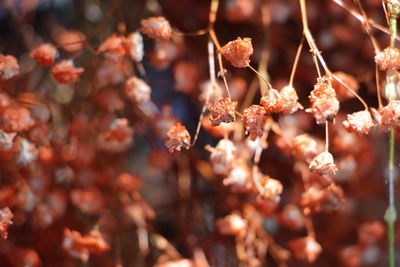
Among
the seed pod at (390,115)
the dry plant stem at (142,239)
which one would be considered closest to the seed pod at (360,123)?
the seed pod at (390,115)

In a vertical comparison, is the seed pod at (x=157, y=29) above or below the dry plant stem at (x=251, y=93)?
above

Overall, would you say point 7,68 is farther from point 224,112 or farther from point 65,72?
point 224,112

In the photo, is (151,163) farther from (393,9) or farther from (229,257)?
(393,9)

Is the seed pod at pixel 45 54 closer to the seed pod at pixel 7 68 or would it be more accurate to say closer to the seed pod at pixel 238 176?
the seed pod at pixel 7 68

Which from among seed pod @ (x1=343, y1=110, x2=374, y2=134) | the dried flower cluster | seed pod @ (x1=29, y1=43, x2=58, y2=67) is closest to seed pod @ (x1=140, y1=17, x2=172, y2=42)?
the dried flower cluster

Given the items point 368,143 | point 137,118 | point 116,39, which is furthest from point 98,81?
point 368,143
